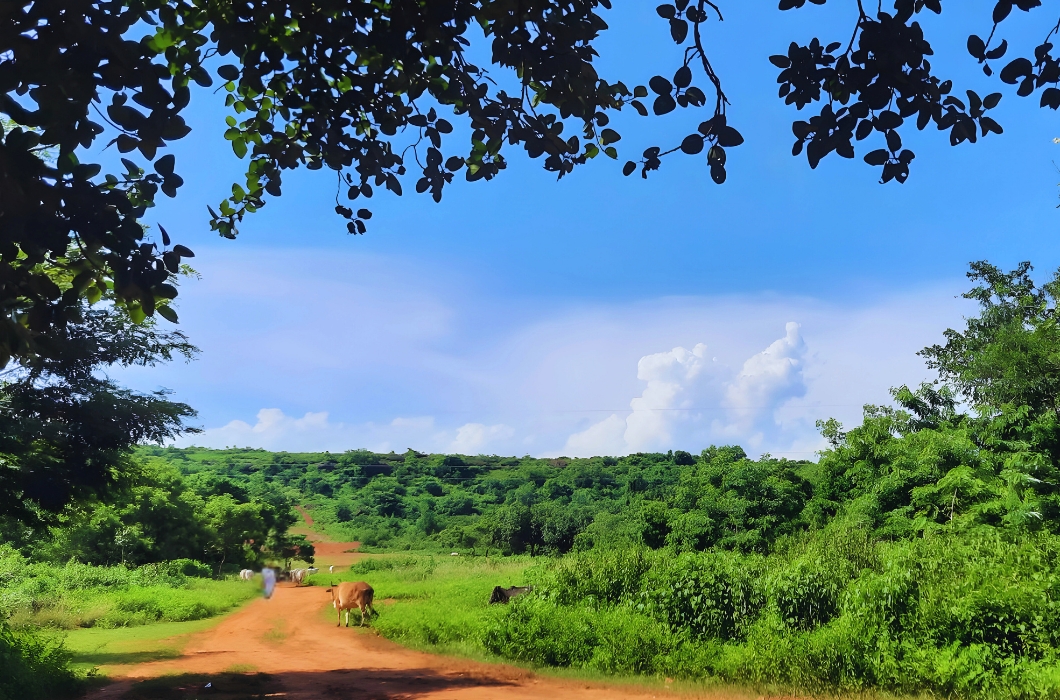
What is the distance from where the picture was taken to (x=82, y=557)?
20.6 meters

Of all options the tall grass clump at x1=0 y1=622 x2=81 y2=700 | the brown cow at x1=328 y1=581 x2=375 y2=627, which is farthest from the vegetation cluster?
the tall grass clump at x1=0 y1=622 x2=81 y2=700

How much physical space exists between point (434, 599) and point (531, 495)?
24312mm

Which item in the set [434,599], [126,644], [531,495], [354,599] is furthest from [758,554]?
[531,495]

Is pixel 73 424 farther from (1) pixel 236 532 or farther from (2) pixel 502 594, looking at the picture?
(1) pixel 236 532

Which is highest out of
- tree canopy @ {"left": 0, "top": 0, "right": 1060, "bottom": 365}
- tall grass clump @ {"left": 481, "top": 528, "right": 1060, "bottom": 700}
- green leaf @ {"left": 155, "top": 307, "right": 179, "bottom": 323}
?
tree canopy @ {"left": 0, "top": 0, "right": 1060, "bottom": 365}

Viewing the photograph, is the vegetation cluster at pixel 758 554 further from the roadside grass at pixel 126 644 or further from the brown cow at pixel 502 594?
the roadside grass at pixel 126 644

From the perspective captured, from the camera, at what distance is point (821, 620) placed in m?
9.27

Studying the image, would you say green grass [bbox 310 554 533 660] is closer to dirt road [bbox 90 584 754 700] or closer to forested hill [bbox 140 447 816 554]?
dirt road [bbox 90 584 754 700]

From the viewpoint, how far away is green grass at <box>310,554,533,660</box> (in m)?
11.6

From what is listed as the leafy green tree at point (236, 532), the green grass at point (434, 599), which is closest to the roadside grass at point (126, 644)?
the green grass at point (434, 599)

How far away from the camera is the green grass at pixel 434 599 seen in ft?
38.2

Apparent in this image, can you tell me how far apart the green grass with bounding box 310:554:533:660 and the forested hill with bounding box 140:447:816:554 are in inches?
173

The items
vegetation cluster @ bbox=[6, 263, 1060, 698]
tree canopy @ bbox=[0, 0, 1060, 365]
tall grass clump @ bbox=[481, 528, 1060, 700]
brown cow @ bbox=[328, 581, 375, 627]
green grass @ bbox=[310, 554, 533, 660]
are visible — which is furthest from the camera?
brown cow @ bbox=[328, 581, 375, 627]

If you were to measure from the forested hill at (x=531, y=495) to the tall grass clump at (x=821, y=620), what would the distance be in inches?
316
